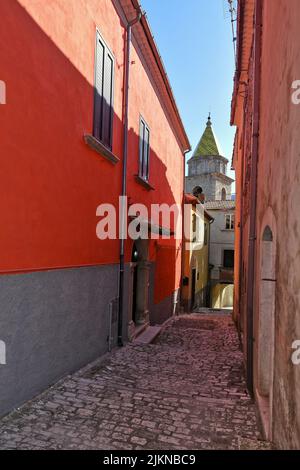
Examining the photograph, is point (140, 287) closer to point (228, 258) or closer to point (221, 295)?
point (228, 258)

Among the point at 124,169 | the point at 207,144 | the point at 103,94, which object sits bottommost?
the point at 124,169

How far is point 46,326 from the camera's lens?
501cm

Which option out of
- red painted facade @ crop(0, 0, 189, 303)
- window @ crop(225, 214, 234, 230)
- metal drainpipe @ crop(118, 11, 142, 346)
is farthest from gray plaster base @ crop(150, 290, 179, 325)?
window @ crop(225, 214, 234, 230)

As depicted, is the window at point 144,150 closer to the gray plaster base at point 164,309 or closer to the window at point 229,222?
the gray plaster base at point 164,309

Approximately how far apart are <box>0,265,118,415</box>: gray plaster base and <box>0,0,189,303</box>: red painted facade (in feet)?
0.80

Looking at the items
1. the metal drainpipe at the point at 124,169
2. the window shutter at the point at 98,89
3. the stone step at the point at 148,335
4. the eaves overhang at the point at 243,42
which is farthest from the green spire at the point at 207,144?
the window shutter at the point at 98,89

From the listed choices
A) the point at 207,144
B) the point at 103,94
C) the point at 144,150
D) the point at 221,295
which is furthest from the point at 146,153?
the point at 207,144

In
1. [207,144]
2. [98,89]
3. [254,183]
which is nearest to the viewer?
[254,183]

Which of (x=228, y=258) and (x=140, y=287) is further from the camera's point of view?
(x=228, y=258)

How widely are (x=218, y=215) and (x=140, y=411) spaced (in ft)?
104

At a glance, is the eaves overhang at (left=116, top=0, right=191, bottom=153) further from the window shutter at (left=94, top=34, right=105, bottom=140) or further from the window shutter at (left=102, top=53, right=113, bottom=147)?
the window shutter at (left=94, top=34, right=105, bottom=140)

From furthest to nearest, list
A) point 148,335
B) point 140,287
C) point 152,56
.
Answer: point 140,287 < point 148,335 < point 152,56

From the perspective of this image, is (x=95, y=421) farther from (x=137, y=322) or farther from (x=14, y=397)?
(x=137, y=322)
